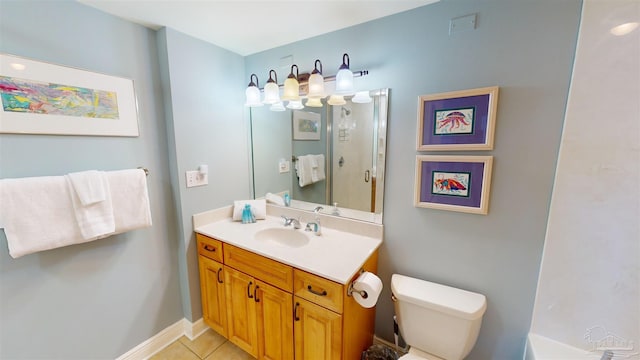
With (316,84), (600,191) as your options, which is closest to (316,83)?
(316,84)

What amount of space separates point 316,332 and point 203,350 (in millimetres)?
1086

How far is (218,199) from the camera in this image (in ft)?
6.32

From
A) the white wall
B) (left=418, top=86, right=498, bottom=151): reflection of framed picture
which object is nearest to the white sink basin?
(left=418, top=86, right=498, bottom=151): reflection of framed picture

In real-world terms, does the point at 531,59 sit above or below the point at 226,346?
above

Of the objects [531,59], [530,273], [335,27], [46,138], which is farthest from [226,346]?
[531,59]

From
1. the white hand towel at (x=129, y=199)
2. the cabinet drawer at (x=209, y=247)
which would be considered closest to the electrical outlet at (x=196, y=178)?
the white hand towel at (x=129, y=199)

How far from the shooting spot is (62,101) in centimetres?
123

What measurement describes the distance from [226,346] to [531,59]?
260 cm

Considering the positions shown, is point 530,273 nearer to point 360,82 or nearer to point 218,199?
point 360,82

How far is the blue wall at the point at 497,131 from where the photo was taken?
1.08 m

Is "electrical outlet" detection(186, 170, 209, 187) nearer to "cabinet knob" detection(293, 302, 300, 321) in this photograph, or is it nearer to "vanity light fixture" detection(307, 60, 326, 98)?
"vanity light fixture" detection(307, 60, 326, 98)

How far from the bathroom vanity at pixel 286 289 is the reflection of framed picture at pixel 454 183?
45 centimetres

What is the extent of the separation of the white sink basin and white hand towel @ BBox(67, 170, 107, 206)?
922mm

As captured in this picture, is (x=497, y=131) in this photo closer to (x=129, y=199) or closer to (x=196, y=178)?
(x=196, y=178)
